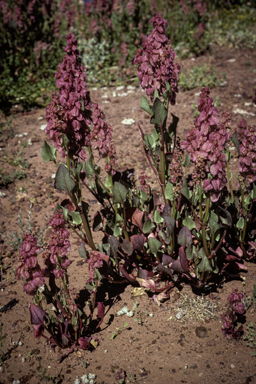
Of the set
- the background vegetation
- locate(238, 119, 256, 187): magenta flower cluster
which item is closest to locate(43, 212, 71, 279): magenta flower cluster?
locate(238, 119, 256, 187): magenta flower cluster

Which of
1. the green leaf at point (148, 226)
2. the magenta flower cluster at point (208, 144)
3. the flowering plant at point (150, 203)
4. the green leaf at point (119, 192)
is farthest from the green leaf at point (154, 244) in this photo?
the magenta flower cluster at point (208, 144)

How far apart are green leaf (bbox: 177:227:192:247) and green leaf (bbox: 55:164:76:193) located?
815 millimetres

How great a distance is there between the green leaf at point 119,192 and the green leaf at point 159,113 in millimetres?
518

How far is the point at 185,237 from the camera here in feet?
8.27

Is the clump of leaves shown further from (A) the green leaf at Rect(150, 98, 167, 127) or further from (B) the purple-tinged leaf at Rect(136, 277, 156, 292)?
(A) the green leaf at Rect(150, 98, 167, 127)

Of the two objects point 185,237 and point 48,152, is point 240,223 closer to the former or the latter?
point 185,237

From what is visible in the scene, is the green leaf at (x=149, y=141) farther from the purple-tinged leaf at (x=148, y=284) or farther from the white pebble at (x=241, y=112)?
the white pebble at (x=241, y=112)

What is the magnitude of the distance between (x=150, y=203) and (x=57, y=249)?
1040 mm

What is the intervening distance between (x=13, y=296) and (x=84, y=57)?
5675 mm

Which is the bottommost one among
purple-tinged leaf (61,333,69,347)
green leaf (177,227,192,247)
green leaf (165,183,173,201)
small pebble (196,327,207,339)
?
small pebble (196,327,207,339)

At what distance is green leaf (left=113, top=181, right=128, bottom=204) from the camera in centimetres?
248

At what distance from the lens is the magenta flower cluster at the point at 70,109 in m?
2.32

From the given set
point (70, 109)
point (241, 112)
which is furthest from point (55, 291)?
point (241, 112)

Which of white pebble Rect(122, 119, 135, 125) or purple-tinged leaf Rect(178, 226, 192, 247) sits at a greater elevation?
purple-tinged leaf Rect(178, 226, 192, 247)
